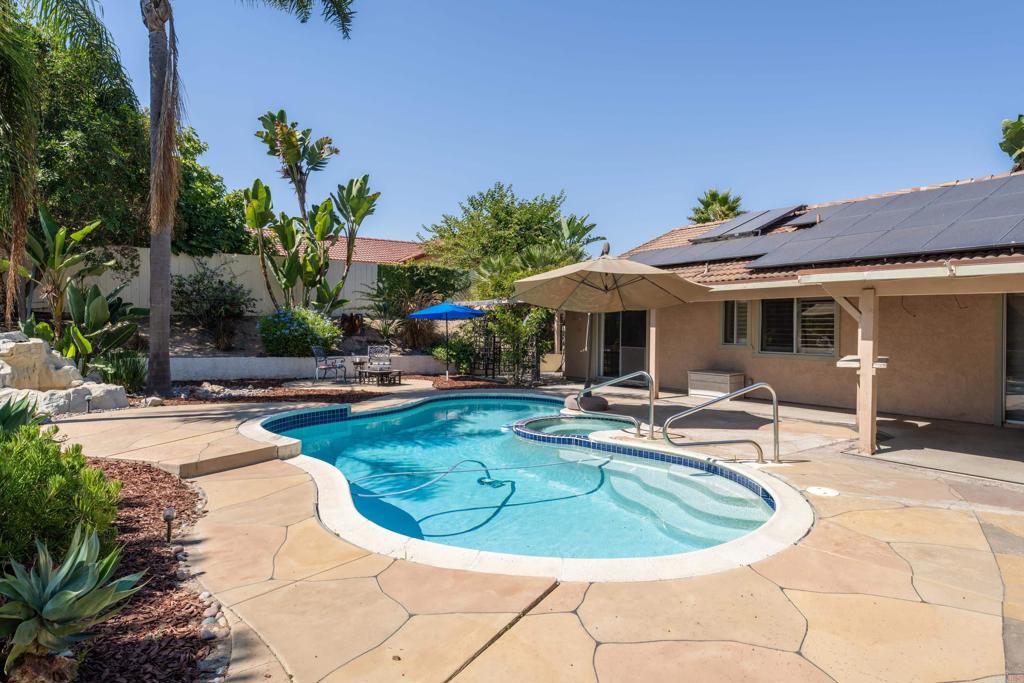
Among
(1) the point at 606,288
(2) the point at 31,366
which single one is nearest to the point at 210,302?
(2) the point at 31,366

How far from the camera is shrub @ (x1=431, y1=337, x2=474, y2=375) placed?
723 inches

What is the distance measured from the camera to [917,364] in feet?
34.8

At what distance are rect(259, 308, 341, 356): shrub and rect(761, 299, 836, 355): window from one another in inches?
518

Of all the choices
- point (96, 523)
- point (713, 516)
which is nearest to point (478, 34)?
point (713, 516)

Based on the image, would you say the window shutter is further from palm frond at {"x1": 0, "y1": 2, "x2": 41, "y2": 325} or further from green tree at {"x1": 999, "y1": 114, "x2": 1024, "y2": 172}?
green tree at {"x1": 999, "y1": 114, "x2": 1024, "y2": 172}

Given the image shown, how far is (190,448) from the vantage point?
721 centimetres

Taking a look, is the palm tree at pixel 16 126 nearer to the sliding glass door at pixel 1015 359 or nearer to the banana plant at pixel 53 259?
the banana plant at pixel 53 259

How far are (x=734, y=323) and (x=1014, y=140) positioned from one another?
20674mm

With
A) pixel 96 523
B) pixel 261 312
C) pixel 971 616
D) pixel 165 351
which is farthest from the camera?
pixel 261 312

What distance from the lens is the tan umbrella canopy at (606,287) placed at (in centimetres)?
1024

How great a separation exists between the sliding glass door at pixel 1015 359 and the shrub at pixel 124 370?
17700 mm

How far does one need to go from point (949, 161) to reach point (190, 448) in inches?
1052

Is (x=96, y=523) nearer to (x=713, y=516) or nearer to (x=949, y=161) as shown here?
(x=713, y=516)

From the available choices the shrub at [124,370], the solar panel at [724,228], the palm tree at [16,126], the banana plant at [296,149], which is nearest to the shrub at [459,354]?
the banana plant at [296,149]
